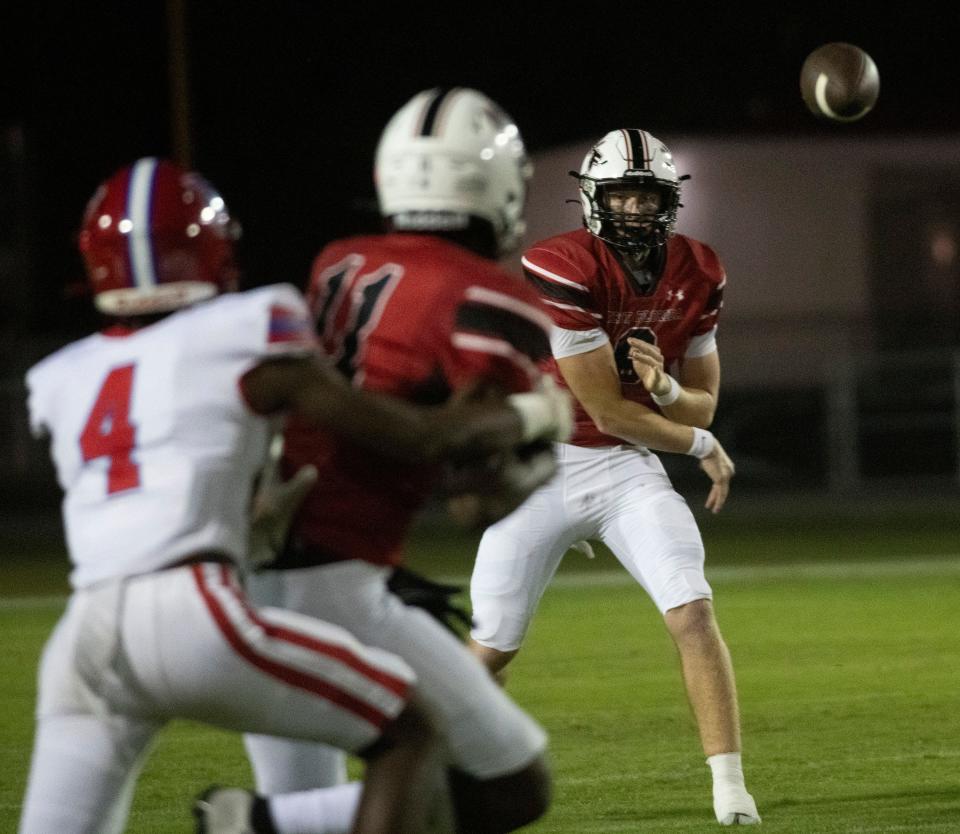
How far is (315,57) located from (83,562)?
3161cm

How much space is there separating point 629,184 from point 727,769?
5.95 ft

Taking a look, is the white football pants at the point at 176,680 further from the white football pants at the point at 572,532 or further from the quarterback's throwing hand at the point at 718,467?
the quarterback's throwing hand at the point at 718,467

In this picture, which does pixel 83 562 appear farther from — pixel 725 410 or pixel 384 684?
pixel 725 410

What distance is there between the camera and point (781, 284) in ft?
80.3

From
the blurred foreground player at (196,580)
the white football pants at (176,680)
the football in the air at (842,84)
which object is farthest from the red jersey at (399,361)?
the football in the air at (842,84)

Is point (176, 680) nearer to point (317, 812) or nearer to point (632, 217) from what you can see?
point (317, 812)

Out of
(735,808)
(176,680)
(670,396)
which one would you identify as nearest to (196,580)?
(176,680)

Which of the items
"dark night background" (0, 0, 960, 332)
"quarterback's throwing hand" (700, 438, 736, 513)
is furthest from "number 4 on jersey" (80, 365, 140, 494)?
"dark night background" (0, 0, 960, 332)

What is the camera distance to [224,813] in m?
3.54

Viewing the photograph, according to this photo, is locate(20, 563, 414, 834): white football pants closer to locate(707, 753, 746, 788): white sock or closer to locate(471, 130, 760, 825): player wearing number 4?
locate(707, 753, 746, 788): white sock

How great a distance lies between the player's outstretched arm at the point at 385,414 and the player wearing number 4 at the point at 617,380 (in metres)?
2.23

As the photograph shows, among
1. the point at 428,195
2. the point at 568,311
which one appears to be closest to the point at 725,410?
the point at 568,311

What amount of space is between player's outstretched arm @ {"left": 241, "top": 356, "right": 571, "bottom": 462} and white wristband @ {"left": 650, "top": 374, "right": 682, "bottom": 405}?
7.32 feet

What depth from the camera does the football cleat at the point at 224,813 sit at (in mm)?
3535
